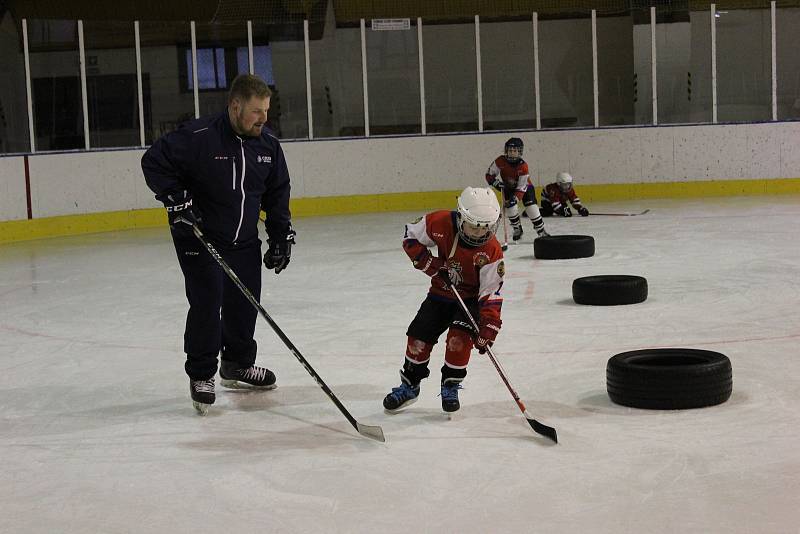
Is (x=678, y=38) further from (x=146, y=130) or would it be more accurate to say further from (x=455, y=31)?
(x=146, y=130)

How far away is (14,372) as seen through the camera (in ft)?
16.9

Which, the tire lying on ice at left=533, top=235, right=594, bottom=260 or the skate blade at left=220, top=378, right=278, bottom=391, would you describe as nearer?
the skate blade at left=220, top=378, right=278, bottom=391

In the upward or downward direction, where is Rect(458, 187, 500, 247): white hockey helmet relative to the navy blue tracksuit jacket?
downward

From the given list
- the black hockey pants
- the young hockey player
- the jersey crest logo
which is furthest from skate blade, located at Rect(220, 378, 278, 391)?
the young hockey player

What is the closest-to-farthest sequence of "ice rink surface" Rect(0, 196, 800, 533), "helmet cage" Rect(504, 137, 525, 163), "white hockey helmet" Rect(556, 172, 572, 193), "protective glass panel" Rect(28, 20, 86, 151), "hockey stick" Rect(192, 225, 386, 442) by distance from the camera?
"ice rink surface" Rect(0, 196, 800, 533) < "hockey stick" Rect(192, 225, 386, 442) < "helmet cage" Rect(504, 137, 525, 163) < "white hockey helmet" Rect(556, 172, 572, 193) < "protective glass panel" Rect(28, 20, 86, 151)

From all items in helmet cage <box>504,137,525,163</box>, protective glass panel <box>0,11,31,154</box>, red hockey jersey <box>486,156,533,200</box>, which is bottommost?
red hockey jersey <box>486,156,533,200</box>

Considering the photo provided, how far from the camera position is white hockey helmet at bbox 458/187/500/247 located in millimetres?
3834

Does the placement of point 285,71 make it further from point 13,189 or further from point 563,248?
point 563,248

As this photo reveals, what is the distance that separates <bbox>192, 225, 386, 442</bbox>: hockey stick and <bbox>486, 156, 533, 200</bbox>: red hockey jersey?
5.78 metres

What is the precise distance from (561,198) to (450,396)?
857 cm

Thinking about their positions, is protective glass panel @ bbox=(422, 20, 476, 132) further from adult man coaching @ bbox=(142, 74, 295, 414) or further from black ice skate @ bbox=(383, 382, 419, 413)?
black ice skate @ bbox=(383, 382, 419, 413)

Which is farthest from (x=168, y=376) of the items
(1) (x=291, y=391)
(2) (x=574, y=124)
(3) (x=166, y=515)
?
(2) (x=574, y=124)

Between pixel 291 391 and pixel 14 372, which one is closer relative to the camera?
pixel 291 391

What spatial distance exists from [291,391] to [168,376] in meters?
0.68
